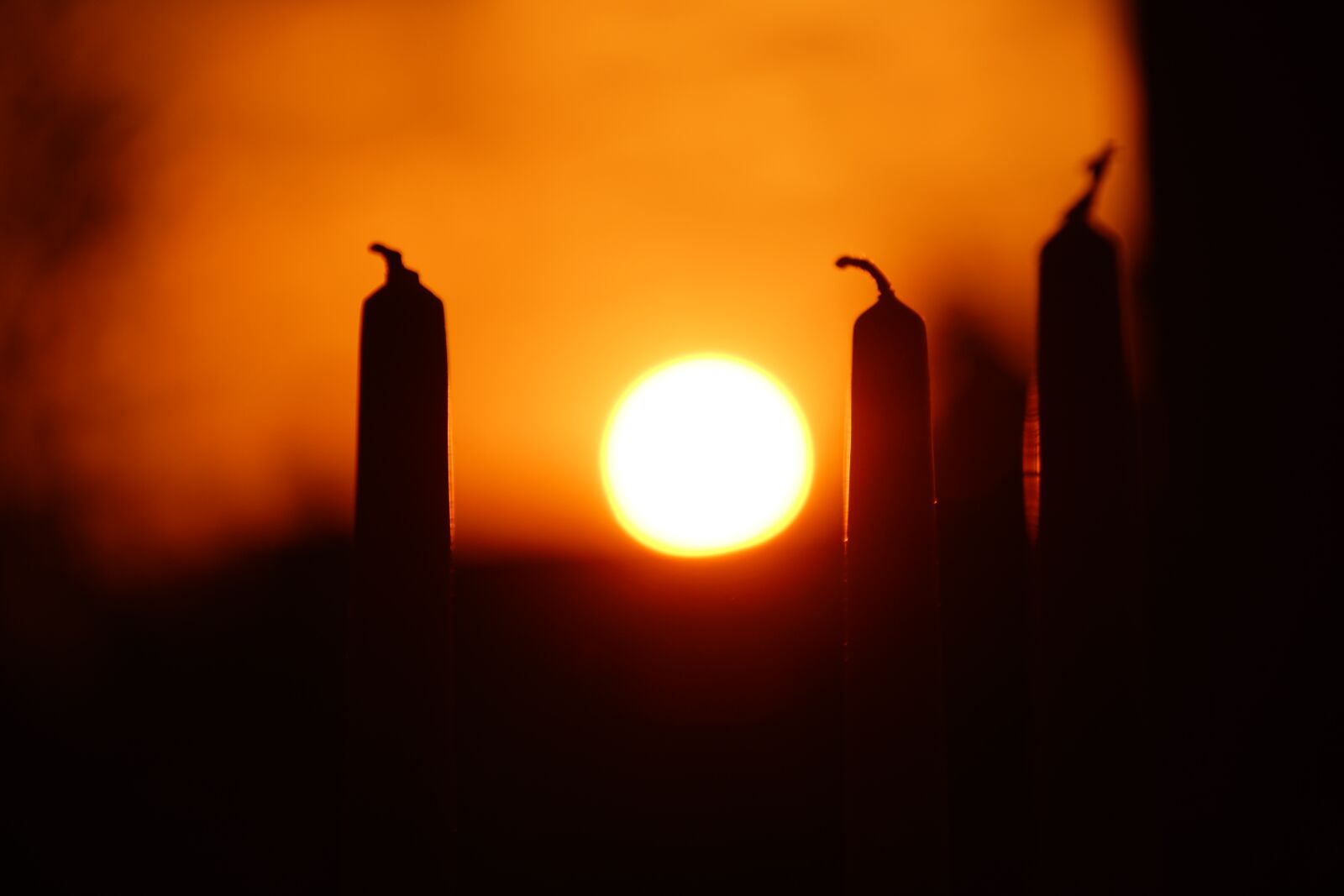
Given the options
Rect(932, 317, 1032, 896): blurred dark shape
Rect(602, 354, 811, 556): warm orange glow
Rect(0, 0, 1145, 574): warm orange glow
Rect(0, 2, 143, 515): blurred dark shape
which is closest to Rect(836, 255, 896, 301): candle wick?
Rect(932, 317, 1032, 896): blurred dark shape

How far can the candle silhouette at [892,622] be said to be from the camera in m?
0.49

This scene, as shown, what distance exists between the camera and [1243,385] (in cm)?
157

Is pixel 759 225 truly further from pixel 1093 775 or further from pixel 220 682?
pixel 1093 775

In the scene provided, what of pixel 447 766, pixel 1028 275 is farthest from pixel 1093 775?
pixel 1028 275

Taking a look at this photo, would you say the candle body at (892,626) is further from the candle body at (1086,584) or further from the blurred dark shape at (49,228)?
the blurred dark shape at (49,228)

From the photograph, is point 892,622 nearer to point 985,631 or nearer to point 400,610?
point 400,610

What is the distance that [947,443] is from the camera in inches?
38.7

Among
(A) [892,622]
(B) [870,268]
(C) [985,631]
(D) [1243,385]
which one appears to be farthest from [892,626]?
(D) [1243,385]

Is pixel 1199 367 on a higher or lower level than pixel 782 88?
lower

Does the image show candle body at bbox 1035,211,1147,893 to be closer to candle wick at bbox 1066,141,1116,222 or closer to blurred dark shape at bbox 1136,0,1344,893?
candle wick at bbox 1066,141,1116,222

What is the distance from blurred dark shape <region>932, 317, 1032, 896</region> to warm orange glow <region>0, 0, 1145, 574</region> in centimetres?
12

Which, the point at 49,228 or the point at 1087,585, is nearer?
the point at 1087,585

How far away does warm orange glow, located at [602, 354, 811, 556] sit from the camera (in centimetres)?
138

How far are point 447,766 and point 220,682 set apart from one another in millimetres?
790
